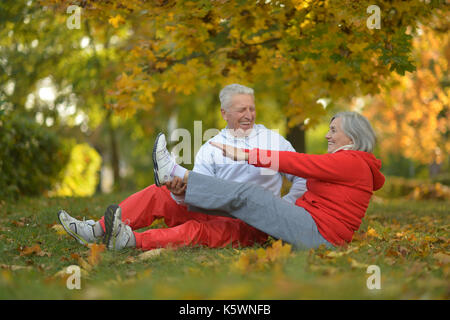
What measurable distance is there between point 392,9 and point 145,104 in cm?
308

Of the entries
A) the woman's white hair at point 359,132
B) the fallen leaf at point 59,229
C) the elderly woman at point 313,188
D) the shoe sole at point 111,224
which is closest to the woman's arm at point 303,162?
the elderly woman at point 313,188

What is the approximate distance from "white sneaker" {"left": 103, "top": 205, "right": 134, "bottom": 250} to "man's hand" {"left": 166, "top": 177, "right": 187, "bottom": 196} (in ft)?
1.38

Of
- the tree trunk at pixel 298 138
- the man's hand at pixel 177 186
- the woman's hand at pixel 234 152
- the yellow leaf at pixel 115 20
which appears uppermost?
the yellow leaf at pixel 115 20

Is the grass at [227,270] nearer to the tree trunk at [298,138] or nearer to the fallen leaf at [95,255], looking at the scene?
the fallen leaf at [95,255]

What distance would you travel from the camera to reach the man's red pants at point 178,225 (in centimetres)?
359

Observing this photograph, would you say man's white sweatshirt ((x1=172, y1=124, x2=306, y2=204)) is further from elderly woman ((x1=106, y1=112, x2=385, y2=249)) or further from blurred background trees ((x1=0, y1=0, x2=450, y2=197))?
blurred background trees ((x1=0, y1=0, x2=450, y2=197))

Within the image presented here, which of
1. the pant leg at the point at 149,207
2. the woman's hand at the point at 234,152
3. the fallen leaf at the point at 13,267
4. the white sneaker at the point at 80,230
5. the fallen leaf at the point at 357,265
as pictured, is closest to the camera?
the fallen leaf at the point at 357,265

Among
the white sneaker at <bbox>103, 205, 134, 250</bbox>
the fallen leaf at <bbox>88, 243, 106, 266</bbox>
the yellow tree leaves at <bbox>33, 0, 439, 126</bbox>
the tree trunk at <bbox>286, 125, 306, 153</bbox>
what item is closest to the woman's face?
the yellow tree leaves at <bbox>33, 0, 439, 126</bbox>

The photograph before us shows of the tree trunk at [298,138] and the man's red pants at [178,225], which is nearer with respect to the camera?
the man's red pants at [178,225]

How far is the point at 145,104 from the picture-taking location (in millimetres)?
5910

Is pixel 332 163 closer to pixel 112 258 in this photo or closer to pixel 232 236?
pixel 232 236

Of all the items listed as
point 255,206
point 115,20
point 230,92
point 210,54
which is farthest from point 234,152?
point 210,54

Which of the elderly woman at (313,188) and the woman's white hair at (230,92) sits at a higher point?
the woman's white hair at (230,92)

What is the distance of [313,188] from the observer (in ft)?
11.8
